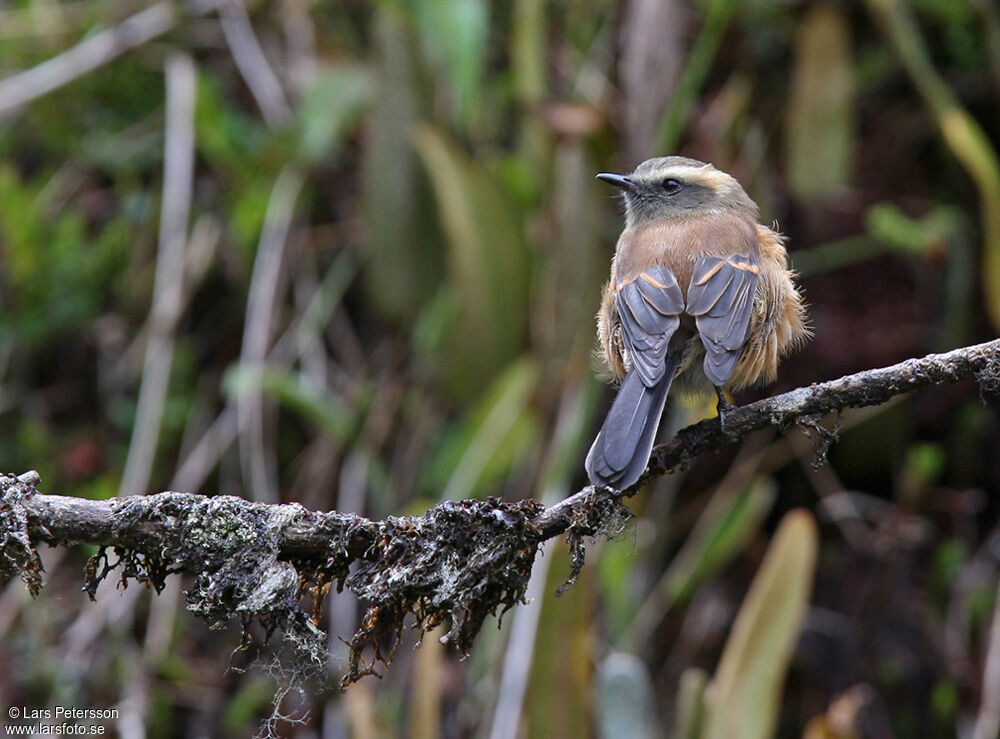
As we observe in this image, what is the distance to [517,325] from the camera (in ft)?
13.7

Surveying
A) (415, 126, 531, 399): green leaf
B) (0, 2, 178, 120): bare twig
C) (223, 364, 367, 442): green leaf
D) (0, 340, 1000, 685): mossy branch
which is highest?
(0, 2, 178, 120): bare twig

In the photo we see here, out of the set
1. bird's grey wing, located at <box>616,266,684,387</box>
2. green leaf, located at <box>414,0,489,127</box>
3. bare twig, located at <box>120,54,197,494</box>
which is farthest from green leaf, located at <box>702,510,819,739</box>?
bare twig, located at <box>120,54,197,494</box>

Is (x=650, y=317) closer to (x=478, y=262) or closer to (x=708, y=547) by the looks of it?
(x=708, y=547)

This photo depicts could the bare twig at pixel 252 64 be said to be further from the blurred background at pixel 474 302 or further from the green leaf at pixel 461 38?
the green leaf at pixel 461 38

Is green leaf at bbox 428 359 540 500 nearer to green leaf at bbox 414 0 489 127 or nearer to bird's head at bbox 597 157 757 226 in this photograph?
bird's head at bbox 597 157 757 226

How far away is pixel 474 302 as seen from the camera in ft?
13.2

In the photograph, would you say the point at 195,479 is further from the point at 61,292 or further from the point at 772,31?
the point at 772,31

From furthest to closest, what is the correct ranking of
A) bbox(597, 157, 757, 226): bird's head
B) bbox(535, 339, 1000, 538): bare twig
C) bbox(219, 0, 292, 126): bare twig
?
bbox(219, 0, 292, 126): bare twig, bbox(597, 157, 757, 226): bird's head, bbox(535, 339, 1000, 538): bare twig

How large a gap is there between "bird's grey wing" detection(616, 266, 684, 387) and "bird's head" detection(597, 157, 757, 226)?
2.04 ft

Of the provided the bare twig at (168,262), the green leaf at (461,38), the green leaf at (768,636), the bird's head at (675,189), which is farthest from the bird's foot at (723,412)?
the bare twig at (168,262)

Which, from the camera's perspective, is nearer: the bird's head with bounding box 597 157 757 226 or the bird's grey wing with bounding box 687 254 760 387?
the bird's grey wing with bounding box 687 254 760 387

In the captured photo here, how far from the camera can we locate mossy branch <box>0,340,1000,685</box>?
1.67m

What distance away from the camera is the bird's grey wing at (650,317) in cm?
241

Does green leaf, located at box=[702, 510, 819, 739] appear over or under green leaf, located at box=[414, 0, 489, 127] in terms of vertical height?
under
